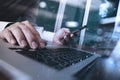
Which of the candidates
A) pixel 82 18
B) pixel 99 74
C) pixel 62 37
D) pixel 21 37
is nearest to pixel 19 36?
pixel 21 37

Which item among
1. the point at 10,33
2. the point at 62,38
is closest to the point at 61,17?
the point at 62,38

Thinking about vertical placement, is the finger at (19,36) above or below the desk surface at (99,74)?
above

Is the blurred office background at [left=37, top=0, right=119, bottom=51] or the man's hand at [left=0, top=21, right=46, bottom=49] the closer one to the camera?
the man's hand at [left=0, top=21, right=46, bottom=49]

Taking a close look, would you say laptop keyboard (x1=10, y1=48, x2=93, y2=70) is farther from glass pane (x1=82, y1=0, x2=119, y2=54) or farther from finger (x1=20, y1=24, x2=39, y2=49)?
glass pane (x1=82, y1=0, x2=119, y2=54)

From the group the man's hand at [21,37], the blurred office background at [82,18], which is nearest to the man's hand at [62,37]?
the blurred office background at [82,18]

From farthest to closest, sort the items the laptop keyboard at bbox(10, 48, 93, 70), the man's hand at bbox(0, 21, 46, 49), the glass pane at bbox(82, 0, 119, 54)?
the glass pane at bbox(82, 0, 119, 54)
the man's hand at bbox(0, 21, 46, 49)
the laptop keyboard at bbox(10, 48, 93, 70)

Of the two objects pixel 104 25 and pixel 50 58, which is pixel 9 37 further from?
pixel 104 25

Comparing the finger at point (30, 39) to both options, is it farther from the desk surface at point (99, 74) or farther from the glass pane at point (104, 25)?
the glass pane at point (104, 25)

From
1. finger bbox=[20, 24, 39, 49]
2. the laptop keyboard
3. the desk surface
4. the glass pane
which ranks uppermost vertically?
the glass pane

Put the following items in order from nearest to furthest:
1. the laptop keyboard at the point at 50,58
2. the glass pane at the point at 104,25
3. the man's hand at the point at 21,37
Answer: the laptop keyboard at the point at 50,58 < the man's hand at the point at 21,37 < the glass pane at the point at 104,25

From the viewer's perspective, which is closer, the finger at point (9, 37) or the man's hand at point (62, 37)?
the finger at point (9, 37)

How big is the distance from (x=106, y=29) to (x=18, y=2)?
0.38m

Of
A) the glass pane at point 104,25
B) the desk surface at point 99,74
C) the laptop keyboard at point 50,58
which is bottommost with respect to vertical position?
the desk surface at point 99,74

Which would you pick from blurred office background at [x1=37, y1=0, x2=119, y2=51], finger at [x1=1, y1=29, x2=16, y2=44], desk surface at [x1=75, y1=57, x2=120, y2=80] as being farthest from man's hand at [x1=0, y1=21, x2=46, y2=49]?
blurred office background at [x1=37, y1=0, x2=119, y2=51]
